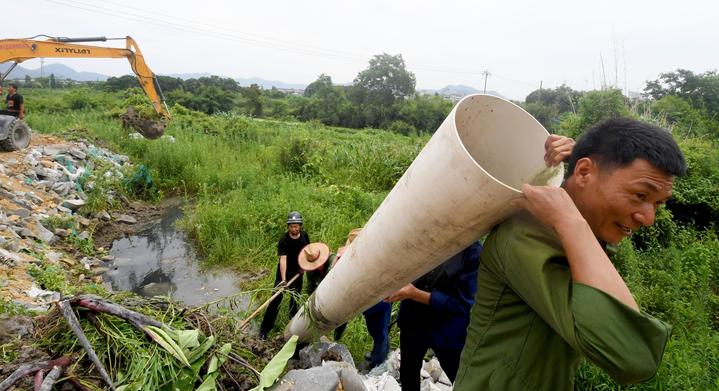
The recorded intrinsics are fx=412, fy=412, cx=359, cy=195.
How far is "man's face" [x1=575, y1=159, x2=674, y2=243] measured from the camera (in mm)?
943

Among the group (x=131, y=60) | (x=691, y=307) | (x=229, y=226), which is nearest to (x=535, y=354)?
(x=691, y=307)

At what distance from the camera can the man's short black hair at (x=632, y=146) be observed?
94 cm

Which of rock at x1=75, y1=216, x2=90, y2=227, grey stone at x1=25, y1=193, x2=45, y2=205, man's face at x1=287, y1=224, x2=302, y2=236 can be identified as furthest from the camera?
rock at x1=75, y1=216, x2=90, y2=227

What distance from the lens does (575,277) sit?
2.92ft

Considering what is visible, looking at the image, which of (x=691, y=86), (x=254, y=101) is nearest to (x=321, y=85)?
(x=254, y=101)

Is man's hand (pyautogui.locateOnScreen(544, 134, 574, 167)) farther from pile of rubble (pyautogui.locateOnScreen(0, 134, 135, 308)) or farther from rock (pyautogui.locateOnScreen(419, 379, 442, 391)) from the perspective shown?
pile of rubble (pyautogui.locateOnScreen(0, 134, 135, 308))

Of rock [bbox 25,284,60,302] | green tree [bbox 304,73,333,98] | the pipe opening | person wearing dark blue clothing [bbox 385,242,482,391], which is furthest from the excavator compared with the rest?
green tree [bbox 304,73,333,98]

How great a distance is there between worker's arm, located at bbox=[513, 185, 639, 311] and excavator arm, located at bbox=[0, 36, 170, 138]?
400 inches

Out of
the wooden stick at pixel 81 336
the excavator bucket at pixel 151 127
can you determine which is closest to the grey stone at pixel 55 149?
the excavator bucket at pixel 151 127

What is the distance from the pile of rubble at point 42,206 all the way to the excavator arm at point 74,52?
73.1 inches

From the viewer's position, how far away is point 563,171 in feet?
4.16

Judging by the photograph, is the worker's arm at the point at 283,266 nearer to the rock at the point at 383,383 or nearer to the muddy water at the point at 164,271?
the rock at the point at 383,383

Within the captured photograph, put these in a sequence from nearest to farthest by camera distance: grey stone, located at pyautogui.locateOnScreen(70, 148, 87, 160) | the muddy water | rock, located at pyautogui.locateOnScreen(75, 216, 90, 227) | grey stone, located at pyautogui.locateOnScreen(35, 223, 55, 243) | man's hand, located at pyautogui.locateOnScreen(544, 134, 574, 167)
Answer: man's hand, located at pyautogui.locateOnScreen(544, 134, 574, 167) → the muddy water → grey stone, located at pyautogui.locateOnScreen(35, 223, 55, 243) → rock, located at pyautogui.locateOnScreen(75, 216, 90, 227) → grey stone, located at pyautogui.locateOnScreen(70, 148, 87, 160)

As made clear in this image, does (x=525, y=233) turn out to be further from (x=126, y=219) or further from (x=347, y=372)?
(x=126, y=219)
